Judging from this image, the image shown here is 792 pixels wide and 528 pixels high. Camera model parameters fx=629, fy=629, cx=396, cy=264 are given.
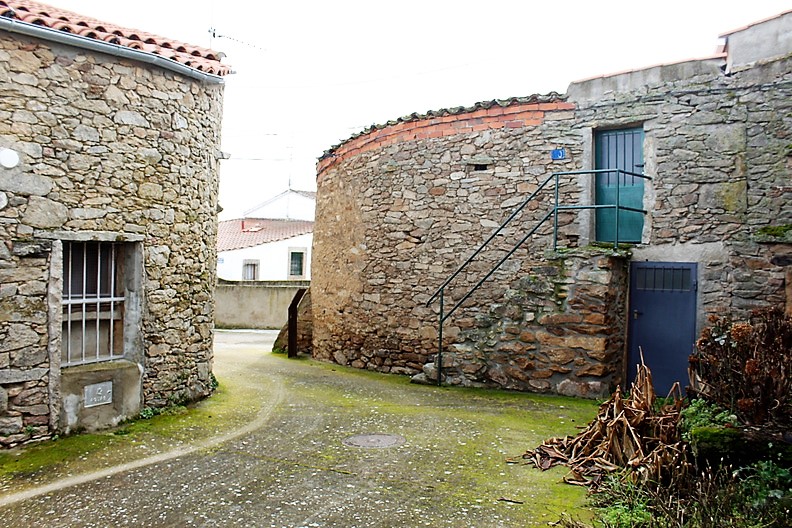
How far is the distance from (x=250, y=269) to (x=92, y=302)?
78.3 ft

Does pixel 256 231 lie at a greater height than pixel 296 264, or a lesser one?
greater

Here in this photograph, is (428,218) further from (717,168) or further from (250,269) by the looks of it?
(250,269)

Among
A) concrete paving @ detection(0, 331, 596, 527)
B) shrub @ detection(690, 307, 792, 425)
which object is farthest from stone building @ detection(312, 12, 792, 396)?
shrub @ detection(690, 307, 792, 425)

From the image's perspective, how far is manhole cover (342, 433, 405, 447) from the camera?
6.33 m

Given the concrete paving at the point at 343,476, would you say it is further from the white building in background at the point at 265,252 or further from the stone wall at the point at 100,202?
the white building in background at the point at 265,252

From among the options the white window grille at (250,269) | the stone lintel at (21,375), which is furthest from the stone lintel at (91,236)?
the white window grille at (250,269)

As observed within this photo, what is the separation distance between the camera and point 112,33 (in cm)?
678

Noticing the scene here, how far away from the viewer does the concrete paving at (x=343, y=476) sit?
4.61 meters

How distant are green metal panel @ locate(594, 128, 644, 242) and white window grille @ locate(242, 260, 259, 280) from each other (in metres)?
23.6

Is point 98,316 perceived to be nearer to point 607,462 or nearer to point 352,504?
point 352,504

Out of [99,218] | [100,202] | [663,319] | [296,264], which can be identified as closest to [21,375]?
[99,218]

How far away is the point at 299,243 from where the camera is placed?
102 feet

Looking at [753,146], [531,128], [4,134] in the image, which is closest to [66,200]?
[4,134]

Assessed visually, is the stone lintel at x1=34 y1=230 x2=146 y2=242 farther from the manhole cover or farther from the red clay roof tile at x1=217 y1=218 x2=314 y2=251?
the red clay roof tile at x1=217 y1=218 x2=314 y2=251
